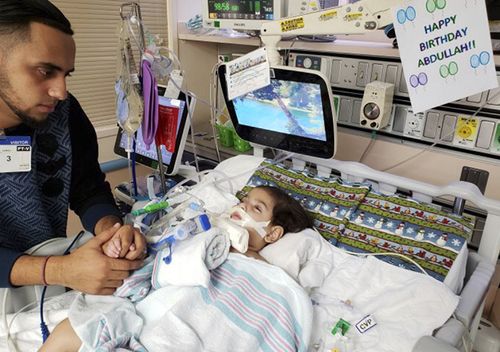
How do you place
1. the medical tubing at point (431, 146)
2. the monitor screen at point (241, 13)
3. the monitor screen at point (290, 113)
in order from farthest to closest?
the monitor screen at point (241, 13), the medical tubing at point (431, 146), the monitor screen at point (290, 113)

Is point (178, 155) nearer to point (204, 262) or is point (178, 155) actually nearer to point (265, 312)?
point (204, 262)

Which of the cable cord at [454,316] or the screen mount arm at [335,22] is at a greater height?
the screen mount arm at [335,22]

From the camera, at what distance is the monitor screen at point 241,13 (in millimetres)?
1881

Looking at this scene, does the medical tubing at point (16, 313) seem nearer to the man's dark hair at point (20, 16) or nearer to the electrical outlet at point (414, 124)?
the man's dark hair at point (20, 16)

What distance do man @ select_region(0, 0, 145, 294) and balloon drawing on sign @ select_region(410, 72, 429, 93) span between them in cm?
93

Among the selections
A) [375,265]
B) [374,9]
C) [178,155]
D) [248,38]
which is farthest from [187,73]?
[375,265]

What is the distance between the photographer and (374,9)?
3.90ft

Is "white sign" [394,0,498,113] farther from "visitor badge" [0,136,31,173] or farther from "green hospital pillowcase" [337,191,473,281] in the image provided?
"visitor badge" [0,136,31,173]

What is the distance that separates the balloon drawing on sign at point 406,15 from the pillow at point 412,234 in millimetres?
600

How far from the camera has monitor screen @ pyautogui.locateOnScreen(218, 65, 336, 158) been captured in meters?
1.38

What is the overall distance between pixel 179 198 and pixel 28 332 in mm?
674

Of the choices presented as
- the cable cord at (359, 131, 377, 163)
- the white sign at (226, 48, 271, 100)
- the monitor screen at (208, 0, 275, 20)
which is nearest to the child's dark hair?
the white sign at (226, 48, 271, 100)

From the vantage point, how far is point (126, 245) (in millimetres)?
1152

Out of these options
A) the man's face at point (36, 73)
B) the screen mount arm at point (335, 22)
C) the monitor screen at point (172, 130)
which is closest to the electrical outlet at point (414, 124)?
the screen mount arm at point (335, 22)
